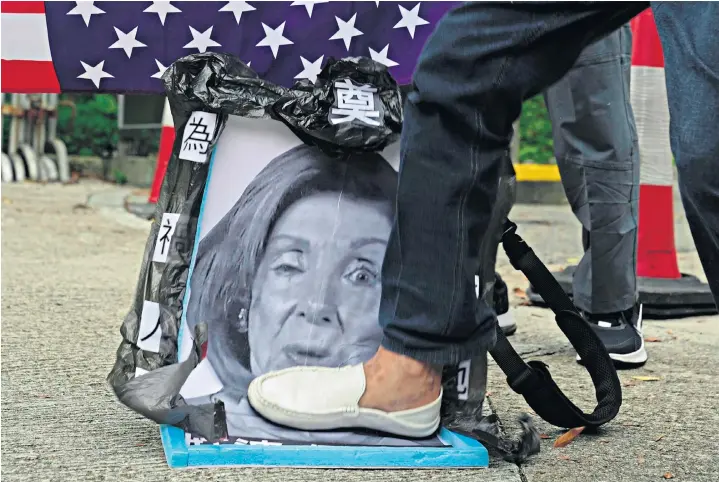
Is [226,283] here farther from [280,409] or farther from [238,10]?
[238,10]

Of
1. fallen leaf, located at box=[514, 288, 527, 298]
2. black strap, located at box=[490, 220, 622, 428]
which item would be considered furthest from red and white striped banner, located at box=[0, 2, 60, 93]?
fallen leaf, located at box=[514, 288, 527, 298]

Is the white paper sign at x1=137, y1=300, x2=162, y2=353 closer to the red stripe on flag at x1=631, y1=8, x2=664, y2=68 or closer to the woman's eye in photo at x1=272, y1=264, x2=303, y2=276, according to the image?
the woman's eye in photo at x1=272, y1=264, x2=303, y2=276

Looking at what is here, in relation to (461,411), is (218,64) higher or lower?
higher

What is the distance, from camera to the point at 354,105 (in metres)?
2.08

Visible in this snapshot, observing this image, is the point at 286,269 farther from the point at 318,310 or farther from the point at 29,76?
the point at 29,76

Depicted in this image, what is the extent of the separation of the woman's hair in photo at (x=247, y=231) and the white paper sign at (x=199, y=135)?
0.07 m

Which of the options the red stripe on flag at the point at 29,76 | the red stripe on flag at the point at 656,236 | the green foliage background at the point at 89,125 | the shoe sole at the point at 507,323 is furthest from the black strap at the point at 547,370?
the green foliage background at the point at 89,125

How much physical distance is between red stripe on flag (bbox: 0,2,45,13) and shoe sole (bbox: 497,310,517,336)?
1612mm

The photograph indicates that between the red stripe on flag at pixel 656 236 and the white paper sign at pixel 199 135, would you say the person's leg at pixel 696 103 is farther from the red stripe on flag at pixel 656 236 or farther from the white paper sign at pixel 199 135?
the red stripe on flag at pixel 656 236

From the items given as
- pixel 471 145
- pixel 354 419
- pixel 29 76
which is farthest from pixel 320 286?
pixel 29 76

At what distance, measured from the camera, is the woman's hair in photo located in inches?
80.9

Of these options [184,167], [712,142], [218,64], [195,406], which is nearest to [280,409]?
[195,406]

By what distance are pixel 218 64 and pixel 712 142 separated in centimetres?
101

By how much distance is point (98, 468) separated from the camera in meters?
1.84
